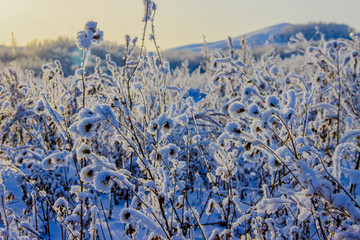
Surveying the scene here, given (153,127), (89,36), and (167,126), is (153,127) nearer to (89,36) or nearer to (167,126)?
(167,126)

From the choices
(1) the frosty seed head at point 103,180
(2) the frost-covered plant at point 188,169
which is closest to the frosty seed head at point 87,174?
(2) the frost-covered plant at point 188,169

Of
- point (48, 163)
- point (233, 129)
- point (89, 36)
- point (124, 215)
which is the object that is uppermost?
point (89, 36)

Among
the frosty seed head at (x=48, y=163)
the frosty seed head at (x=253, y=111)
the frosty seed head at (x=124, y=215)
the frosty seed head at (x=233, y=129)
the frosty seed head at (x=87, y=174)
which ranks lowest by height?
the frosty seed head at (x=124, y=215)

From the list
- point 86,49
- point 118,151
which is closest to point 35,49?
point 118,151

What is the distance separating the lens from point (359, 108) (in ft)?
9.04

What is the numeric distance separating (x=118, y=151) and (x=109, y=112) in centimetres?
273

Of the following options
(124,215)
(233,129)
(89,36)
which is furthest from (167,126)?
(89,36)

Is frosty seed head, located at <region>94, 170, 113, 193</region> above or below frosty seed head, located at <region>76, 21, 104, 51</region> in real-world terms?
below

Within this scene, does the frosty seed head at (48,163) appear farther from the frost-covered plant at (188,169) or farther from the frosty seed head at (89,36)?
the frosty seed head at (89,36)

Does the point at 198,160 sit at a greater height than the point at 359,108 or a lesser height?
lesser

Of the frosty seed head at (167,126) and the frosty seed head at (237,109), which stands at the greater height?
the frosty seed head at (237,109)

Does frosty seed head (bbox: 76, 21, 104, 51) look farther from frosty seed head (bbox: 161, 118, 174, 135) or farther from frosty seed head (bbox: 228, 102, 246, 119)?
frosty seed head (bbox: 228, 102, 246, 119)

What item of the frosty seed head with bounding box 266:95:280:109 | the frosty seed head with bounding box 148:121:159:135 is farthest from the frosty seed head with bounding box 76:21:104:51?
the frosty seed head with bounding box 266:95:280:109

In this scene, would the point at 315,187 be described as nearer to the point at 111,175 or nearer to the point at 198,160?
the point at 111,175
